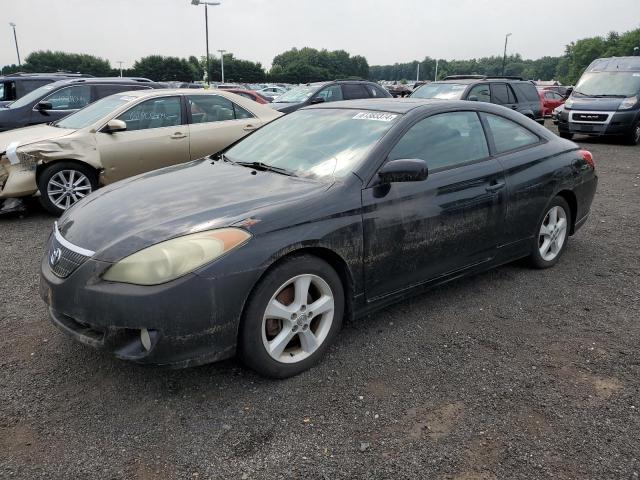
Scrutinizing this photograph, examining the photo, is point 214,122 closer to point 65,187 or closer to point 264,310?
point 65,187

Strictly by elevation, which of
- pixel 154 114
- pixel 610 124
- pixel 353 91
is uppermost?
pixel 353 91

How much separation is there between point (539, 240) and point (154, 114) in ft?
16.6

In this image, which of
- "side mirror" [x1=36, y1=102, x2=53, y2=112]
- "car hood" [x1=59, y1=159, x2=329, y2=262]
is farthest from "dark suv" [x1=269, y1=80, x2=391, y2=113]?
"car hood" [x1=59, y1=159, x2=329, y2=262]

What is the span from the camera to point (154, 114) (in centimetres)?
702

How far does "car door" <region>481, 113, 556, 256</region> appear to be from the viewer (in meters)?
4.11

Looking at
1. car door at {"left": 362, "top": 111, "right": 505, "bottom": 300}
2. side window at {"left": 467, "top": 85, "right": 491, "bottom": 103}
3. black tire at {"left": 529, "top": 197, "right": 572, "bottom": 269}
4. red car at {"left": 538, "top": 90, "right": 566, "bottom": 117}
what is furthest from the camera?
red car at {"left": 538, "top": 90, "right": 566, "bottom": 117}

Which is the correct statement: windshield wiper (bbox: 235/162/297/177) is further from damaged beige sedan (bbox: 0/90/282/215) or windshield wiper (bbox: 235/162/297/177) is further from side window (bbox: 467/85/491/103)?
side window (bbox: 467/85/491/103)

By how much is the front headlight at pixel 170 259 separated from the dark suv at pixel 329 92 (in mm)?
10823

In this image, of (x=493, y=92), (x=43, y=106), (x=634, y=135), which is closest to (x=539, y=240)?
(x=43, y=106)

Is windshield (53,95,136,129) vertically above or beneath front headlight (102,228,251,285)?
above

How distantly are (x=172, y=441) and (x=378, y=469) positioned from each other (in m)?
0.96

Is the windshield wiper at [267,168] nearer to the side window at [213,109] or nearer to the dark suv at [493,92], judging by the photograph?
the side window at [213,109]

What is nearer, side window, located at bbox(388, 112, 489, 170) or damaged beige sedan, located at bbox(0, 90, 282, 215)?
side window, located at bbox(388, 112, 489, 170)

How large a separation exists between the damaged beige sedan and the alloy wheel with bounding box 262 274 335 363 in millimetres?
4564
